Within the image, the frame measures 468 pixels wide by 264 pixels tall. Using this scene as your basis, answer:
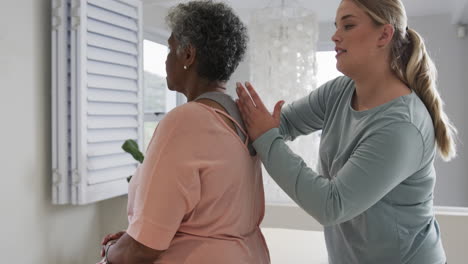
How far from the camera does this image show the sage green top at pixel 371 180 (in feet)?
3.40

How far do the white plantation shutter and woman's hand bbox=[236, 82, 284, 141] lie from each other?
4.22 ft

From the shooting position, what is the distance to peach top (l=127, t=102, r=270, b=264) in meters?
0.91

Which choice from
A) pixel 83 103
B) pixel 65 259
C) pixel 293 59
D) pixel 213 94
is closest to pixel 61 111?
pixel 83 103

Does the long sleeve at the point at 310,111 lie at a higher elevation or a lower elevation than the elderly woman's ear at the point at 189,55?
lower

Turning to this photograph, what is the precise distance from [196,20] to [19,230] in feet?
5.13

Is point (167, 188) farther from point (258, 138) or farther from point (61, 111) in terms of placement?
point (61, 111)

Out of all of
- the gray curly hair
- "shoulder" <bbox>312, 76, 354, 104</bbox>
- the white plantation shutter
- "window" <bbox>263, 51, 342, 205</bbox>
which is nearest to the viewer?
the gray curly hair

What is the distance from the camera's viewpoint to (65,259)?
A: 7.84 ft

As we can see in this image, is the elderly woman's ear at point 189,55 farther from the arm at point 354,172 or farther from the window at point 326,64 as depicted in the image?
the window at point 326,64

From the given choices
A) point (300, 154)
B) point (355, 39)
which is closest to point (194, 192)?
point (355, 39)

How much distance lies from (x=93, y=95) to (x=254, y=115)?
1.41m

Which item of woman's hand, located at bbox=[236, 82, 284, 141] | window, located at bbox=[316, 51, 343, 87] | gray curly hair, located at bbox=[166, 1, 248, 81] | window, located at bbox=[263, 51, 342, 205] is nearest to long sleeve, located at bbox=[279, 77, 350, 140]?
woman's hand, located at bbox=[236, 82, 284, 141]

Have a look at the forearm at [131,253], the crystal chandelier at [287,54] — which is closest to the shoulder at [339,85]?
the forearm at [131,253]

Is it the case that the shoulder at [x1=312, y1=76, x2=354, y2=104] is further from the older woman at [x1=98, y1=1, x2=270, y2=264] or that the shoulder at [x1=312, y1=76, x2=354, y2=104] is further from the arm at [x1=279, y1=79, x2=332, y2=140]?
the older woman at [x1=98, y1=1, x2=270, y2=264]
